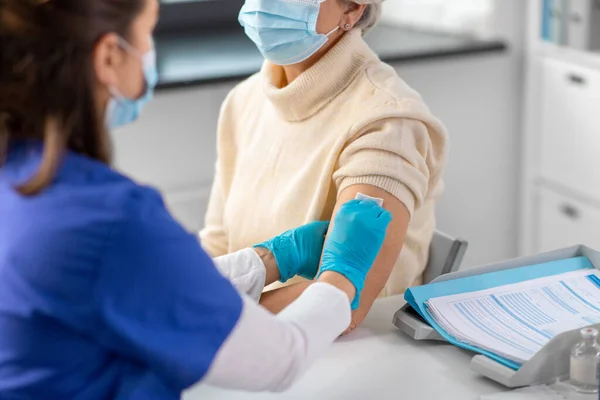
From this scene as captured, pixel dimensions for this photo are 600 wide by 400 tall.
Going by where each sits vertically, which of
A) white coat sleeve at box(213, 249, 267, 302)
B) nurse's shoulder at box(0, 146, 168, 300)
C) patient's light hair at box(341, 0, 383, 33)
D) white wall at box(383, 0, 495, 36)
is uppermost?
nurse's shoulder at box(0, 146, 168, 300)

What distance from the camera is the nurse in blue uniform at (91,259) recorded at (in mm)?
892

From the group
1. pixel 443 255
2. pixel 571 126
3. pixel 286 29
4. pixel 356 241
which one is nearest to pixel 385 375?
pixel 356 241

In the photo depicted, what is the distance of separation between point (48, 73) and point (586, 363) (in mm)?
755

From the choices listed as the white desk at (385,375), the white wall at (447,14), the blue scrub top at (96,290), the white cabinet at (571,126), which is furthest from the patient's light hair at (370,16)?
the white wall at (447,14)

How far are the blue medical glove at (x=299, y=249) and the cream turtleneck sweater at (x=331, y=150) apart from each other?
93 millimetres

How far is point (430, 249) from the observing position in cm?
170

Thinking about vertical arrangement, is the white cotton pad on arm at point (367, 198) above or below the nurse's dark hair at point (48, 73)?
Result: below

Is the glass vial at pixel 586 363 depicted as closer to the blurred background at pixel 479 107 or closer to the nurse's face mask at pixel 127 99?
the nurse's face mask at pixel 127 99

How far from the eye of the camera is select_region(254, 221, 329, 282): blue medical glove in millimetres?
1465

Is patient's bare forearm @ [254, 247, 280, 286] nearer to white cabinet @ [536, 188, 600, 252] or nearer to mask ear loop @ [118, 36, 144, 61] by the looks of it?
mask ear loop @ [118, 36, 144, 61]

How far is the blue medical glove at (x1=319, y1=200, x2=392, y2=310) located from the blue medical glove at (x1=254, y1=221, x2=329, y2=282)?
0.13 metres

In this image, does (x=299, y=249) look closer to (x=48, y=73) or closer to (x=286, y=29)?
(x=286, y=29)

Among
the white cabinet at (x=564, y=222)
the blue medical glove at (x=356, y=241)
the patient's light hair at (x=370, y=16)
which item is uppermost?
the patient's light hair at (x=370, y=16)

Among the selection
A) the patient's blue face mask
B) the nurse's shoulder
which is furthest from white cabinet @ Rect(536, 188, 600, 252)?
the nurse's shoulder
